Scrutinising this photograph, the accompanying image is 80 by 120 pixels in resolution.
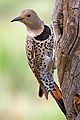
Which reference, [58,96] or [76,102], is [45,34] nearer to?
[58,96]

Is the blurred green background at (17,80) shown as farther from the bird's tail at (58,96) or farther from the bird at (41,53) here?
the bird's tail at (58,96)

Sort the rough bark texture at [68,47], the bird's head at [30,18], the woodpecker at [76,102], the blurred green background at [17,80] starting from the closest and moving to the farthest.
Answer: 1. the rough bark texture at [68,47]
2. the woodpecker at [76,102]
3. the bird's head at [30,18]
4. the blurred green background at [17,80]

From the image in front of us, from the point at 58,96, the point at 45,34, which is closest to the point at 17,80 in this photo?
the point at 45,34

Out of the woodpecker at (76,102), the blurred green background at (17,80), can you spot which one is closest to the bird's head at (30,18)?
the woodpecker at (76,102)

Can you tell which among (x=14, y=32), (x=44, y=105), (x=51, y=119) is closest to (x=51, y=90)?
(x=51, y=119)

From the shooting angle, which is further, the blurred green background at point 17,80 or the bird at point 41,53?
the blurred green background at point 17,80

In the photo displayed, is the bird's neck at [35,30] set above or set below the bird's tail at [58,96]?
above

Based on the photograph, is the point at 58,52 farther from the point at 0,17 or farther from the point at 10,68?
the point at 0,17

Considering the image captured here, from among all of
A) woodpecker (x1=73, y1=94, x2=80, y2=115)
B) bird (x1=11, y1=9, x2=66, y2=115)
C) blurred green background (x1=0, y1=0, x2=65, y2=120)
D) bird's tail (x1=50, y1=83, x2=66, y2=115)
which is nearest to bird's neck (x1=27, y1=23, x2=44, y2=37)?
bird (x1=11, y1=9, x2=66, y2=115)
